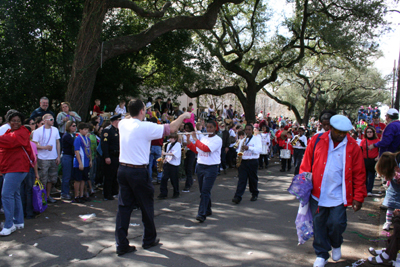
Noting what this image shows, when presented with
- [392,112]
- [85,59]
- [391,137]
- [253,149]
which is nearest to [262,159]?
[253,149]

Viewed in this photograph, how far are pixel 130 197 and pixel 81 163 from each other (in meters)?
3.25

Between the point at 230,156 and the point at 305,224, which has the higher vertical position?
the point at 230,156

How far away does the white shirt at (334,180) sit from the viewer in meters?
4.13

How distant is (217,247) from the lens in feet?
16.0

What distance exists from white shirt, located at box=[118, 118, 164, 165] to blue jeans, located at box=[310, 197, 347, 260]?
2.39 metres

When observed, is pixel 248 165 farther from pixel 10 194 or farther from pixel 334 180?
pixel 10 194

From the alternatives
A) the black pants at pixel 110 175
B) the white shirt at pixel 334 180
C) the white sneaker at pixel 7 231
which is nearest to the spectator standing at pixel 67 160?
the black pants at pixel 110 175

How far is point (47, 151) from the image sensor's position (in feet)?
24.0

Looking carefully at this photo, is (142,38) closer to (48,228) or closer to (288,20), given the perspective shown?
(48,228)

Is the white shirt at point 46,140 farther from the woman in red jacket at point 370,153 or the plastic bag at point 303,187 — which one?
the woman in red jacket at point 370,153

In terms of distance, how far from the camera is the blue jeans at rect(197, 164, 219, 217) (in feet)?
20.4

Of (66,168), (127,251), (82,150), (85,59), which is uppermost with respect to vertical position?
(85,59)

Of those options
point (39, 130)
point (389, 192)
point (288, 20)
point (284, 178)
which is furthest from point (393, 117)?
point (288, 20)

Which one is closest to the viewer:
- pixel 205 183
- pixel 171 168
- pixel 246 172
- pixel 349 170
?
pixel 349 170
